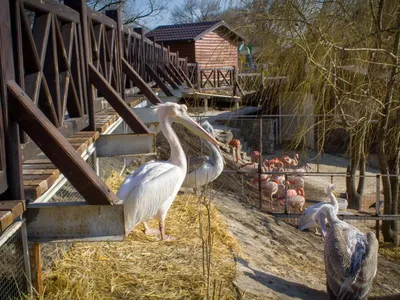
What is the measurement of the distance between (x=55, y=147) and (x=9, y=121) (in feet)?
0.87

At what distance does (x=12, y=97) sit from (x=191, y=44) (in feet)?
93.8

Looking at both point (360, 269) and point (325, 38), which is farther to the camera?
point (360, 269)

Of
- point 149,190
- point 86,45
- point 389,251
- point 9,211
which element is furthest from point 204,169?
point 9,211

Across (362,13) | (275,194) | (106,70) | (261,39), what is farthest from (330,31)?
(275,194)

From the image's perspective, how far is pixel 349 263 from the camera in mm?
5426

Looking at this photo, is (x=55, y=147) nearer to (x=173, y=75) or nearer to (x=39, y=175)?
(x=39, y=175)

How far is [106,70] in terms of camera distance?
541cm

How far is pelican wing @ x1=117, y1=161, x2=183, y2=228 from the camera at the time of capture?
417 cm

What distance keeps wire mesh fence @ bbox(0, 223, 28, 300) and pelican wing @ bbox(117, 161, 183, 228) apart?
4.00 ft

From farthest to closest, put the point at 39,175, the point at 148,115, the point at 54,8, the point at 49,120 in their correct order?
the point at 148,115 → the point at 54,8 → the point at 49,120 → the point at 39,175

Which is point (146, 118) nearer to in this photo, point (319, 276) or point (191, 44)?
point (319, 276)

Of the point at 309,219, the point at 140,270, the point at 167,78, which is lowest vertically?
the point at 309,219

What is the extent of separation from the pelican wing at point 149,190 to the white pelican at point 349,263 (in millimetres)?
1896

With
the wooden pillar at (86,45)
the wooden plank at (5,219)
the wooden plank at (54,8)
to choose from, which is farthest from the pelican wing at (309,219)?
the wooden plank at (5,219)
